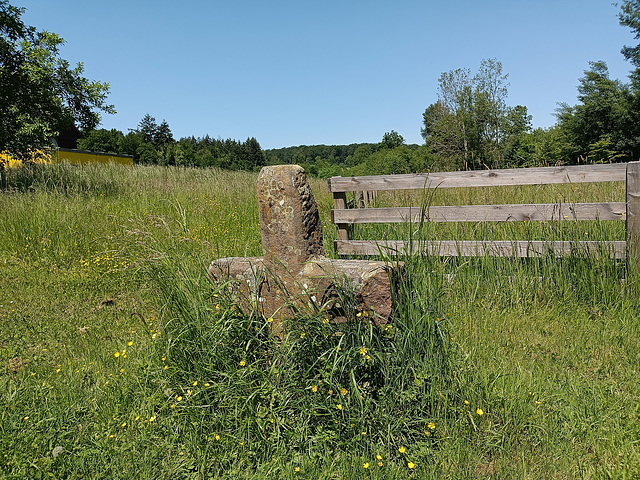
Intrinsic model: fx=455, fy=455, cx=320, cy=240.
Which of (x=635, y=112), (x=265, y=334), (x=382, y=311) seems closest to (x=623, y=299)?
(x=382, y=311)

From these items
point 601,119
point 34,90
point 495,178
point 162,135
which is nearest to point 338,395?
point 495,178

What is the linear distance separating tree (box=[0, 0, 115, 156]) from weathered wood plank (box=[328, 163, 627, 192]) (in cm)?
1217

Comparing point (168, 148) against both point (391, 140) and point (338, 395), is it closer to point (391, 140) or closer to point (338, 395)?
point (391, 140)

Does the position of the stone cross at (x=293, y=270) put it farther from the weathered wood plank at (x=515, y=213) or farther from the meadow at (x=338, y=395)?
the weathered wood plank at (x=515, y=213)

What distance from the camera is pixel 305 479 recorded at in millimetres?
2473

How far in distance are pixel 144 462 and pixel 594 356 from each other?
3.48m

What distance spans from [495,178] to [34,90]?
566 inches

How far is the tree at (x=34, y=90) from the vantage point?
13570mm

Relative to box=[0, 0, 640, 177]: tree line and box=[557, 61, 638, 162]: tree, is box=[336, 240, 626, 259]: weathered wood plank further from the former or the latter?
box=[557, 61, 638, 162]: tree

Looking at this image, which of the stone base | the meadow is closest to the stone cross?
the stone base

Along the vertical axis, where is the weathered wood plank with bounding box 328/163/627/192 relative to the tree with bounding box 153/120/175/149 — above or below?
below

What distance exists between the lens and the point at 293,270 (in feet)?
10.4

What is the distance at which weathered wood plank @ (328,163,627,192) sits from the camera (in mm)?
5000

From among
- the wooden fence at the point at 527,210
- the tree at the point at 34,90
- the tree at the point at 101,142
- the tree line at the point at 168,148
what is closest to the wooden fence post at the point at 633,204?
the wooden fence at the point at 527,210
